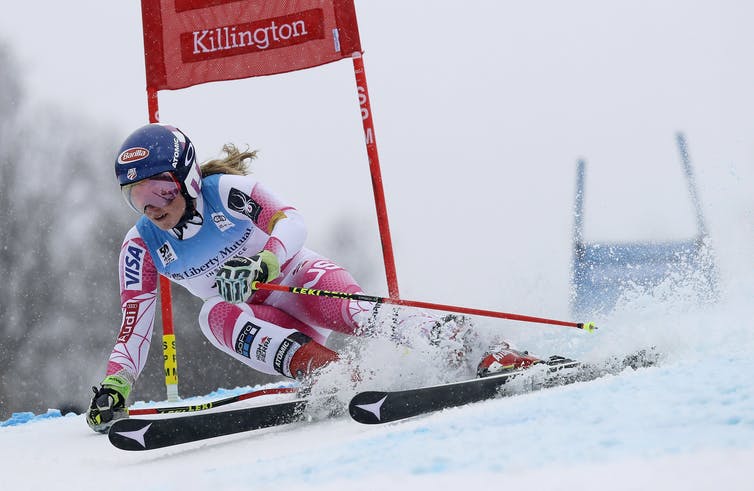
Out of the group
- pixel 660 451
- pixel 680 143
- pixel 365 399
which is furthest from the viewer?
pixel 680 143

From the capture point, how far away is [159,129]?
9.64 feet

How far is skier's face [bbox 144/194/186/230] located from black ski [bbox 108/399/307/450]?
0.80 meters

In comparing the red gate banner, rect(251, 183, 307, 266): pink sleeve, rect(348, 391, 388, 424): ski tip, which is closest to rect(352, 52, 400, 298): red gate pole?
the red gate banner

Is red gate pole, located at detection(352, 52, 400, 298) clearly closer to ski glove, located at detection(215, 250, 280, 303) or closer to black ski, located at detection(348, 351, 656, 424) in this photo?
ski glove, located at detection(215, 250, 280, 303)

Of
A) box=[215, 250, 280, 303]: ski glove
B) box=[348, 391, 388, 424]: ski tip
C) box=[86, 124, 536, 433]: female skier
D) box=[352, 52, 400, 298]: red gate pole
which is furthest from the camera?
box=[352, 52, 400, 298]: red gate pole

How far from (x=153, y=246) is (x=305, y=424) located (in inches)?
38.9

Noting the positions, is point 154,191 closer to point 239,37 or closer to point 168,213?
point 168,213

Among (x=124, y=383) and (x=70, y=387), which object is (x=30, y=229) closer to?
(x=70, y=387)

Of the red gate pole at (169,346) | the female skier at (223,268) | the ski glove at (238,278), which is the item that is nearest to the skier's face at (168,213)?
the female skier at (223,268)

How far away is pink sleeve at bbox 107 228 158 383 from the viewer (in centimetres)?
319

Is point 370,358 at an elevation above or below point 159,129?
below

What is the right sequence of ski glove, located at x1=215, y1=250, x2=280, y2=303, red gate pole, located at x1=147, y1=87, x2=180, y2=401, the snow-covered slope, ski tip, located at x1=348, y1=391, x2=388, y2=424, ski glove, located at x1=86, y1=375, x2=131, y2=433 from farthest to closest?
red gate pole, located at x1=147, y1=87, x2=180, y2=401 → ski glove, located at x1=86, y1=375, x2=131, y2=433 → ski glove, located at x1=215, y1=250, x2=280, y2=303 → ski tip, located at x1=348, y1=391, x2=388, y2=424 → the snow-covered slope

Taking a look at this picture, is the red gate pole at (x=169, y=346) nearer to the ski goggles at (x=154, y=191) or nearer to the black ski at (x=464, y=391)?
the ski goggles at (x=154, y=191)

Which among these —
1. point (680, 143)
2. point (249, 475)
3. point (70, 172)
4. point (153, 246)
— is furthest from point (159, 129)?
point (70, 172)
